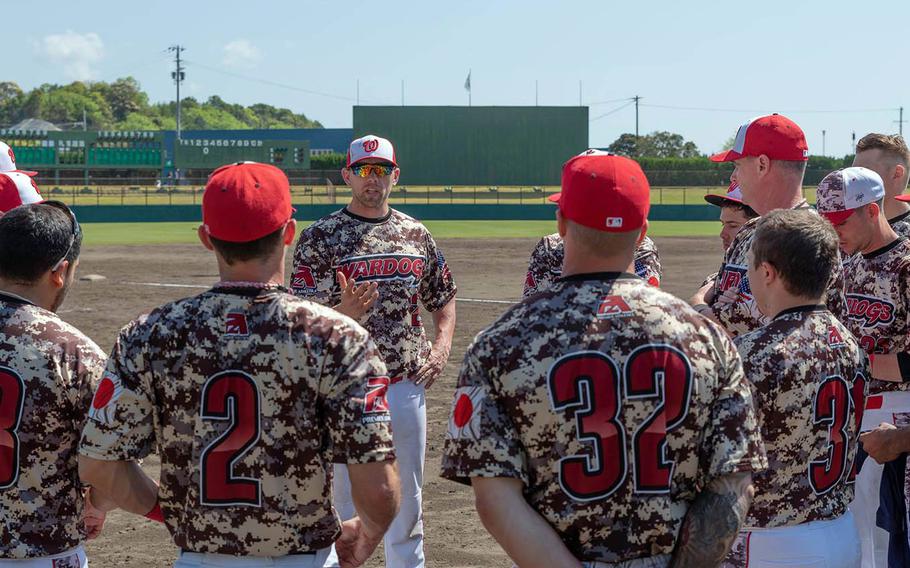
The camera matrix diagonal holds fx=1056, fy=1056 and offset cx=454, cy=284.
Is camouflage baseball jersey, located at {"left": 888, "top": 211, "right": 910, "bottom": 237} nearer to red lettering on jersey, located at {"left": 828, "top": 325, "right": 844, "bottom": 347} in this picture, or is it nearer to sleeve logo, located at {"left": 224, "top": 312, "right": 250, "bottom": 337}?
red lettering on jersey, located at {"left": 828, "top": 325, "right": 844, "bottom": 347}

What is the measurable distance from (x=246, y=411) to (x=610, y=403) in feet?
3.72

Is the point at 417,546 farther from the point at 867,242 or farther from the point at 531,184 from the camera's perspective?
the point at 531,184

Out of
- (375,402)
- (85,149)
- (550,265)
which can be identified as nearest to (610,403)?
(375,402)

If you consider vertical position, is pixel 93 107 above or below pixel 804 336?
above

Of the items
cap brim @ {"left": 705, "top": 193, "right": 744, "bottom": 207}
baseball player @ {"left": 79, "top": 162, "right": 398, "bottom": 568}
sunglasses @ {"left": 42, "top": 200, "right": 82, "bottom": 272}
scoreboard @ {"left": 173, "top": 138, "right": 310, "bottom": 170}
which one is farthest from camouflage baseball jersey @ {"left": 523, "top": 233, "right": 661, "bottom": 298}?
scoreboard @ {"left": 173, "top": 138, "right": 310, "bottom": 170}

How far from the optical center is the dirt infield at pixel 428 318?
23.6ft

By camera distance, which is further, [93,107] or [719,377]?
[93,107]

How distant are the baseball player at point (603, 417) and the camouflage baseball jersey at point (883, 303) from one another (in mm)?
2524

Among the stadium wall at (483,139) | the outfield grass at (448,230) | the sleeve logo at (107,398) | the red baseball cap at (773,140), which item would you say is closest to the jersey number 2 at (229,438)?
the sleeve logo at (107,398)

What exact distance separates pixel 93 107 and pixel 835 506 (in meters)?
176

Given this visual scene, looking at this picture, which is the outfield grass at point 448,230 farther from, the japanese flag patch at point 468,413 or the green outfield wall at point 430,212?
the japanese flag patch at point 468,413

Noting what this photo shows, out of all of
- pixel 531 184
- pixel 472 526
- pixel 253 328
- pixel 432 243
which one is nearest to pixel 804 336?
pixel 253 328

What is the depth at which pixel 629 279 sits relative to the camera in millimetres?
3197

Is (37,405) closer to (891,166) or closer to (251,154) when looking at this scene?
(891,166)
